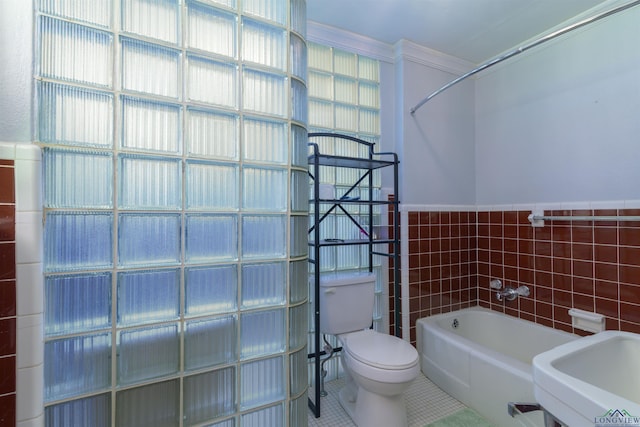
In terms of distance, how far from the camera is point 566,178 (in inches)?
78.3

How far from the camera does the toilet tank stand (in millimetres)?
1828

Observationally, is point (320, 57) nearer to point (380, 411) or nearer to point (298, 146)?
point (298, 146)

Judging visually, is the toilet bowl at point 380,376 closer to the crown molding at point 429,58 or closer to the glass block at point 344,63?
the glass block at point 344,63

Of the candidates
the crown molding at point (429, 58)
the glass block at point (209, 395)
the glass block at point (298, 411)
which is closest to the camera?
the glass block at point (209, 395)

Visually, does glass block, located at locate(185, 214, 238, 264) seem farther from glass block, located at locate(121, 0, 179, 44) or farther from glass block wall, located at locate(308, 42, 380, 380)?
glass block wall, located at locate(308, 42, 380, 380)

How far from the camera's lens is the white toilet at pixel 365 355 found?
146cm

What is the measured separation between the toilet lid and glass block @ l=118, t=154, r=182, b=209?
1.20m

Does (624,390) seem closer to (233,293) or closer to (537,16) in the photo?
(233,293)

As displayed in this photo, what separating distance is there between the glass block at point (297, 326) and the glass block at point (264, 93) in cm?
86

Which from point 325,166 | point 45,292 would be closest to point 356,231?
point 325,166

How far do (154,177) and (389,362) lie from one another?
138 centimetres

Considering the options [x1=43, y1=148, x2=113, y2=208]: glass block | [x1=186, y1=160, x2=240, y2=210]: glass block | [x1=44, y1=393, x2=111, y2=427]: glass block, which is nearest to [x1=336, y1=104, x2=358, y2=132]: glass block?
[x1=186, y1=160, x2=240, y2=210]: glass block

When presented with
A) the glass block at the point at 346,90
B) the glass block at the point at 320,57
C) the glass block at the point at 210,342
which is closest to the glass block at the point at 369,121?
the glass block at the point at 346,90

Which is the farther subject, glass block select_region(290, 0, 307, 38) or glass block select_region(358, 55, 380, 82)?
glass block select_region(358, 55, 380, 82)
